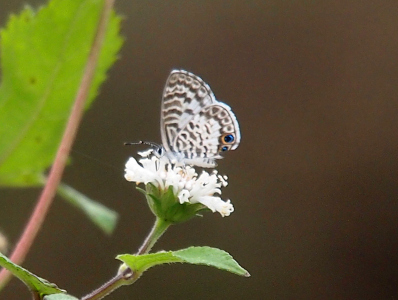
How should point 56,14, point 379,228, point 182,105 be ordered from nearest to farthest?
point 182,105, point 56,14, point 379,228

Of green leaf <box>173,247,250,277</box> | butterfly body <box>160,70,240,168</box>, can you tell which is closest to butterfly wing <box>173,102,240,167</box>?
butterfly body <box>160,70,240,168</box>

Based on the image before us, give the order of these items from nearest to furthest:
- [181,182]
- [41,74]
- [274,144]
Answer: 1. [181,182]
2. [41,74]
3. [274,144]

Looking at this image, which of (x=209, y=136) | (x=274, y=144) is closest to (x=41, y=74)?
(x=209, y=136)

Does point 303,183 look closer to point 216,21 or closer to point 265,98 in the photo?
point 265,98

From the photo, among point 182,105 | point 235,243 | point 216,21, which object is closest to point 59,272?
point 235,243

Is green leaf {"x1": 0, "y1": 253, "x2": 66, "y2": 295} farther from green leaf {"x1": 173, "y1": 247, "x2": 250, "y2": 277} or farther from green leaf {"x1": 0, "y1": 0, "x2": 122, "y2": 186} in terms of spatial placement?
green leaf {"x1": 0, "y1": 0, "x2": 122, "y2": 186}

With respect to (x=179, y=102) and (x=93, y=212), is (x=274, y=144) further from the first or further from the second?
(x=179, y=102)

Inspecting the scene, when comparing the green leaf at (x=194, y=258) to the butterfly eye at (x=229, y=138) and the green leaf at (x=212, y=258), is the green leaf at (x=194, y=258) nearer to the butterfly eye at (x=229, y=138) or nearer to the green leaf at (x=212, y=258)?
the green leaf at (x=212, y=258)
